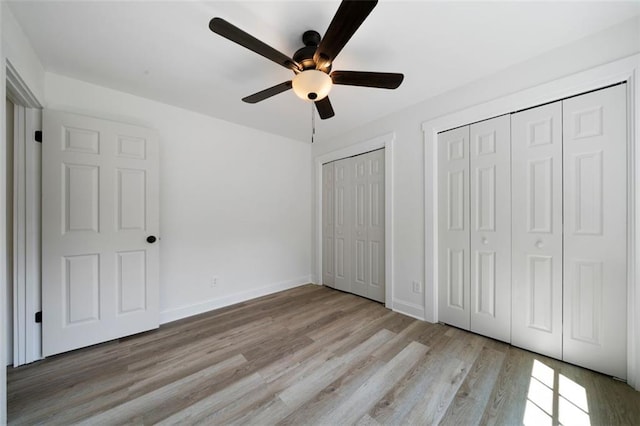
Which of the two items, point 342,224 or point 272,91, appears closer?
point 272,91

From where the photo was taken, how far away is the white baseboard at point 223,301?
2550 mm

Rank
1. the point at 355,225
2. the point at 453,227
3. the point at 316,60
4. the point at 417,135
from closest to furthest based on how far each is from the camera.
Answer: the point at 316,60 → the point at 453,227 → the point at 417,135 → the point at 355,225

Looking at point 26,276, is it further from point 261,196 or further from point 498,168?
point 498,168

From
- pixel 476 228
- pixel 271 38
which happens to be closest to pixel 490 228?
pixel 476 228

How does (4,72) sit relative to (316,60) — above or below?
below

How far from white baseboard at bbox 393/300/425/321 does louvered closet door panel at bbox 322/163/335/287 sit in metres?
1.12

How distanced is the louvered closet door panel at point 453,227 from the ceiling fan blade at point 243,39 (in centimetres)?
173

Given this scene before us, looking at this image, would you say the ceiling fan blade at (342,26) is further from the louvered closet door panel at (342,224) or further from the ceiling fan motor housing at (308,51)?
the louvered closet door panel at (342,224)

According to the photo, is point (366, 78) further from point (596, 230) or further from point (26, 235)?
point (26, 235)

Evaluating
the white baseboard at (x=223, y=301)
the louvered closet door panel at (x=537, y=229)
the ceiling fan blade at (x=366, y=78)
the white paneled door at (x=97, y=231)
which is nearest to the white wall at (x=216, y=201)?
the white baseboard at (x=223, y=301)

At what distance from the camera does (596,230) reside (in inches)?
64.5

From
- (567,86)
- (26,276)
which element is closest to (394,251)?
(567,86)

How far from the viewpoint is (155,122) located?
2.49 meters

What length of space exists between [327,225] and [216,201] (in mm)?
1671
